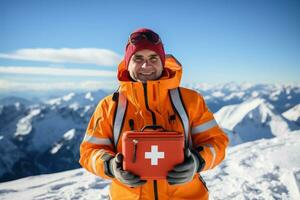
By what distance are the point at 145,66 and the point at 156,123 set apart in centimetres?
68

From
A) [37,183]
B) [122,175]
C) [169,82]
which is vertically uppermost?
[169,82]

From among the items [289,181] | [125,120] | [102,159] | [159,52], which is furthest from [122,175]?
[289,181]

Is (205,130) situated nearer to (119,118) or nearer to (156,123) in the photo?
(156,123)

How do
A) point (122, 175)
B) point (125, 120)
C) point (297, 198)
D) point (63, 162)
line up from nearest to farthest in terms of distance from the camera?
point (122, 175) → point (125, 120) → point (297, 198) → point (63, 162)

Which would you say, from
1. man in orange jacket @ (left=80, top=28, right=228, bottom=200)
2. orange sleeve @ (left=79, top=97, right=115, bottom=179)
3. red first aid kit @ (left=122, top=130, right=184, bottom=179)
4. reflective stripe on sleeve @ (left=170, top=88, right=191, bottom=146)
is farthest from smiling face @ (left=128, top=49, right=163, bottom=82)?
red first aid kit @ (left=122, top=130, right=184, bottom=179)

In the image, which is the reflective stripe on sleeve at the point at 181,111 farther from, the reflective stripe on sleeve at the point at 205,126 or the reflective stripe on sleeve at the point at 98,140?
the reflective stripe on sleeve at the point at 98,140

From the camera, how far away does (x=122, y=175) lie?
2.66 metres

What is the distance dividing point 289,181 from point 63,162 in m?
179

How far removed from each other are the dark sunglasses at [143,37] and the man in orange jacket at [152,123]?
0.09m

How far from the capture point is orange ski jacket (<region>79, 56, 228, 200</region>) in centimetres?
310

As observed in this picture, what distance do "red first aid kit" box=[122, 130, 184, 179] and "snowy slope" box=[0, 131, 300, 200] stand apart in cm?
402

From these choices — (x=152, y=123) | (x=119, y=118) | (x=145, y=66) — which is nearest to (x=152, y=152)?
(x=152, y=123)

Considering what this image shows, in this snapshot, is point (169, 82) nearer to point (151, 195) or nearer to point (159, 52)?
point (159, 52)

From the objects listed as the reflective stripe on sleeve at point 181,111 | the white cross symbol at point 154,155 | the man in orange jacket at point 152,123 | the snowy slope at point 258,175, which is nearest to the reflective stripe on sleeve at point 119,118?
the man in orange jacket at point 152,123
